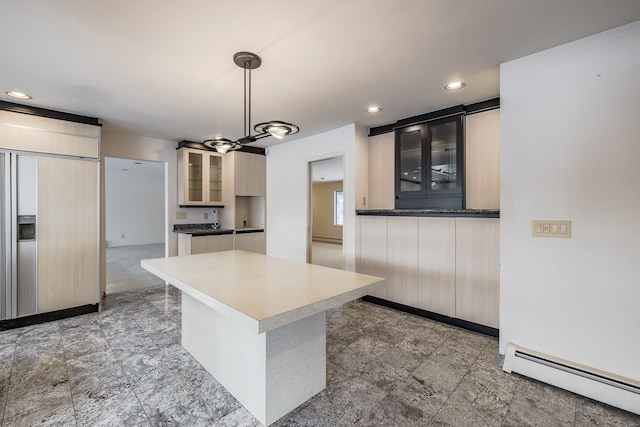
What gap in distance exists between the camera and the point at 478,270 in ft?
9.20

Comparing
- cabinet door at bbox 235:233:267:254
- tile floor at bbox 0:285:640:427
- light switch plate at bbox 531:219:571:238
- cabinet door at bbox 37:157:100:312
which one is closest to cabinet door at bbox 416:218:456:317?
tile floor at bbox 0:285:640:427

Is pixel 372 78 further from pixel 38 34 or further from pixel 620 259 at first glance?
pixel 38 34

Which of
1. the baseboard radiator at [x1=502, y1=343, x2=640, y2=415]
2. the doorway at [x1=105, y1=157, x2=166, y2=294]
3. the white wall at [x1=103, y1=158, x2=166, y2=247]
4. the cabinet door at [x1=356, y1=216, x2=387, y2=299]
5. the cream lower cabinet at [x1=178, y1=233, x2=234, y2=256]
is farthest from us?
the white wall at [x1=103, y1=158, x2=166, y2=247]

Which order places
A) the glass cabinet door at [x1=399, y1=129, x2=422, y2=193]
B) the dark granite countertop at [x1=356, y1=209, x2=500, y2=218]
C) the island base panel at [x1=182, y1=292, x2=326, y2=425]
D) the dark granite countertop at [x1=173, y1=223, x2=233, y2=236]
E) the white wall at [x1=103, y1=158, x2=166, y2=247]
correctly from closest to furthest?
1. the island base panel at [x1=182, y1=292, x2=326, y2=425]
2. the dark granite countertop at [x1=356, y1=209, x2=500, y2=218]
3. the glass cabinet door at [x1=399, y1=129, x2=422, y2=193]
4. the dark granite countertop at [x1=173, y1=223, x2=233, y2=236]
5. the white wall at [x1=103, y1=158, x2=166, y2=247]

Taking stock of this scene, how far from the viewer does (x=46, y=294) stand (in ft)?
10.5

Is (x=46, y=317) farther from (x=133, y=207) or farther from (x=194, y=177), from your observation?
(x=133, y=207)

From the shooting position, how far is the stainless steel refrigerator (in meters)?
2.98

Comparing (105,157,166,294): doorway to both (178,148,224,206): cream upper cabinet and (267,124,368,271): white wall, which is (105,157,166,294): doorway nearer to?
(178,148,224,206): cream upper cabinet

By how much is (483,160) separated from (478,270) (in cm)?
118

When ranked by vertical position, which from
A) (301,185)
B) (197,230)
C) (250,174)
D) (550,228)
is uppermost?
→ (250,174)

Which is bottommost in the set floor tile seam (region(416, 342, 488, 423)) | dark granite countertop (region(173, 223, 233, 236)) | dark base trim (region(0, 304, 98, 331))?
floor tile seam (region(416, 342, 488, 423))

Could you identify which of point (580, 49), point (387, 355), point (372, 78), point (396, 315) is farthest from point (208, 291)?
point (580, 49)

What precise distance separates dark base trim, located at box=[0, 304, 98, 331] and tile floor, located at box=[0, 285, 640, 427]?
117 millimetres

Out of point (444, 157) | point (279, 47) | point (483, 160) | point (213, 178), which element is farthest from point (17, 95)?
point (483, 160)
